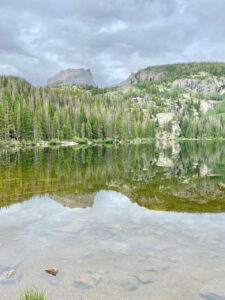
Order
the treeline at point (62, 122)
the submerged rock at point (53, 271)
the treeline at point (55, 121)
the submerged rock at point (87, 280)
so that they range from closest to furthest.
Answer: the submerged rock at point (87, 280)
the submerged rock at point (53, 271)
the treeline at point (55, 121)
the treeline at point (62, 122)

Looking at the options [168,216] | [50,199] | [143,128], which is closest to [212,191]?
[168,216]

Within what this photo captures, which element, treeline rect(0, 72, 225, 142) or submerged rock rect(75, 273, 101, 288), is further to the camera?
treeline rect(0, 72, 225, 142)

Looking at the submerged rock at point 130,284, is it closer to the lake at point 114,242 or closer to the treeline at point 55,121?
the lake at point 114,242

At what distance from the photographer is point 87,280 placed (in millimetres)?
5770

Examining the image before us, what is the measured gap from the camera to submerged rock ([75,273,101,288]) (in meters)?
5.60

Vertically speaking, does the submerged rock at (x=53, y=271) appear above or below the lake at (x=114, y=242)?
above

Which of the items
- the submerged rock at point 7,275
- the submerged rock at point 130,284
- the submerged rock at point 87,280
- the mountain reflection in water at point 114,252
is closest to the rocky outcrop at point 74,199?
Result: the mountain reflection in water at point 114,252

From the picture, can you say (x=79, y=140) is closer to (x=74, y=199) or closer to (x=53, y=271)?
(x=74, y=199)

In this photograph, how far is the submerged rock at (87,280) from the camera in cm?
560

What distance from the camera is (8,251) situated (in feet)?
23.9

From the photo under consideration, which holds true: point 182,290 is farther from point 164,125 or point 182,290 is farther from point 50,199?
point 164,125

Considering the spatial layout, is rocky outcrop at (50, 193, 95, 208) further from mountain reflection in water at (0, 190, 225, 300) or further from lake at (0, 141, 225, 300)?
mountain reflection in water at (0, 190, 225, 300)

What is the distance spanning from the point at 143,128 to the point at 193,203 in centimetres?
14746

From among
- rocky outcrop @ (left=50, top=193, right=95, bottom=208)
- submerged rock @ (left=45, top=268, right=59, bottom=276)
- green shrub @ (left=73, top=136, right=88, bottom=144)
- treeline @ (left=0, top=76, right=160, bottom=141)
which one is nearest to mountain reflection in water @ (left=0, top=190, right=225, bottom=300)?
submerged rock @ (left=45, top=268, right=59, bottom=276)
